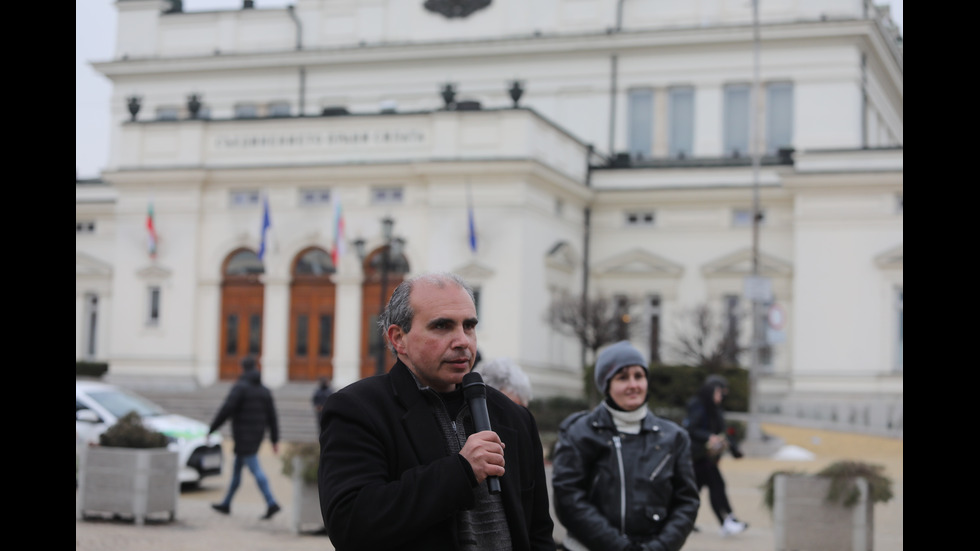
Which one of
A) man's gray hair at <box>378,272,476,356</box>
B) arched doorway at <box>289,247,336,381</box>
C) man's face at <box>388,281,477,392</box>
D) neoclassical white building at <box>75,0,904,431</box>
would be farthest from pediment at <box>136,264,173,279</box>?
man's face at <box>388,281,477,392</box>

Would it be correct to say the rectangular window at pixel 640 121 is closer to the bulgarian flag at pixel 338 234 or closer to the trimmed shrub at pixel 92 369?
the bulgarian flag at pixel 338 234

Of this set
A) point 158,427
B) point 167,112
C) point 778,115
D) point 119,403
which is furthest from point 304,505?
point 167,112

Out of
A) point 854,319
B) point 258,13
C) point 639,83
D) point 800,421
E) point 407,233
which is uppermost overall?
point 258,13

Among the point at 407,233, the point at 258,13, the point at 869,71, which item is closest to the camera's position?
the point at 407,233

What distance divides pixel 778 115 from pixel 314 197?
16.4m

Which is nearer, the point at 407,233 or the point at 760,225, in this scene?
the point at 407,233

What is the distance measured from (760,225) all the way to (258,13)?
21.5m

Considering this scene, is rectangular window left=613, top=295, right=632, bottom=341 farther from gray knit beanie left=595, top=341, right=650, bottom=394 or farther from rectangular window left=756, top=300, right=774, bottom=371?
gray knit beanie left=595, top=341, right=650, bottom=394

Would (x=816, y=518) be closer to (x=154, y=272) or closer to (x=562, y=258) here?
(x=562, y=258)

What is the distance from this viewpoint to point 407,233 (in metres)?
35.8

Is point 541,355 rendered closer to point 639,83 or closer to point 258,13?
point 639,83

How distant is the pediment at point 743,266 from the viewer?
125ft
